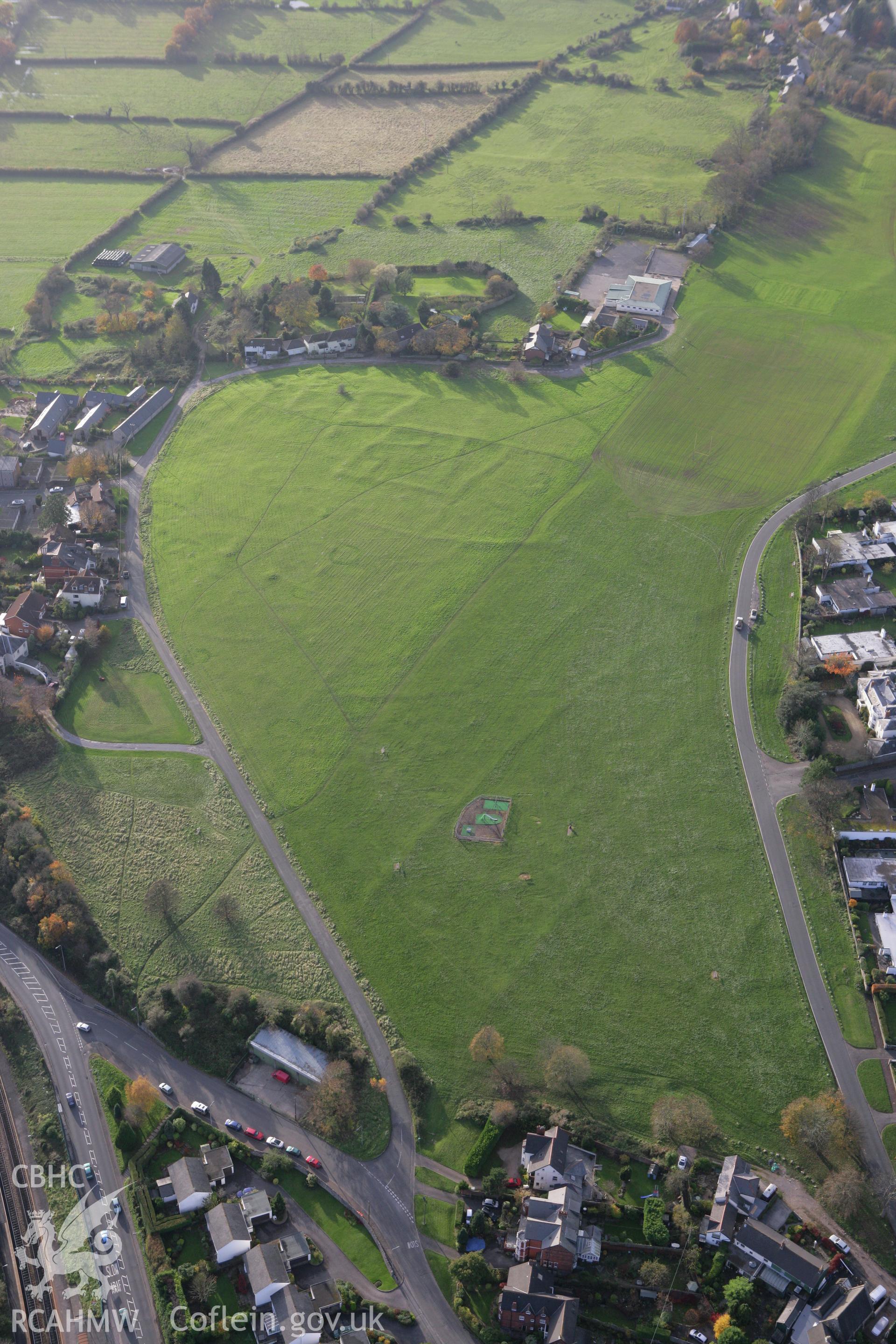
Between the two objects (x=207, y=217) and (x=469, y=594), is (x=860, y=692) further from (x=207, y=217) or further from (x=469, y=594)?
(x=207, y=217)

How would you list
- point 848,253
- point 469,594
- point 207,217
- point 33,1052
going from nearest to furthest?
1. point 33,1052
2. point 469,594
3. point 848,253
4. point 207,217

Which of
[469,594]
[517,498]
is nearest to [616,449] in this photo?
[517,498]

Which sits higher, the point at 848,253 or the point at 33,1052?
the point at 848,253

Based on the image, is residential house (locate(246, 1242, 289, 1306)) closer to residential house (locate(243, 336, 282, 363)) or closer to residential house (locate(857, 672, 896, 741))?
residential house (locate(857, 672, 896, 741))

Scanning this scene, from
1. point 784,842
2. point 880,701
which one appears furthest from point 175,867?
point 880,701

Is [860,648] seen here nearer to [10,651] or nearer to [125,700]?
[125,700]
